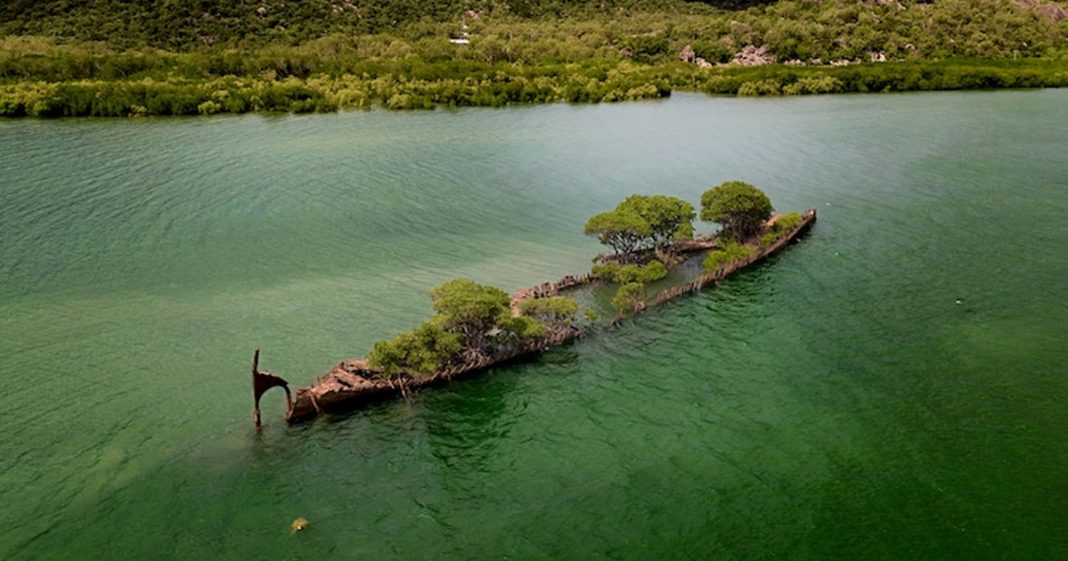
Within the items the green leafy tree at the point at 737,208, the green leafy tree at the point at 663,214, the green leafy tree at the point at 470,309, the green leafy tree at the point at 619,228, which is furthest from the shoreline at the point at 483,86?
the green leafy tree at the point at 470,309

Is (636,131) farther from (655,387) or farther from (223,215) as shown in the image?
(655,387)

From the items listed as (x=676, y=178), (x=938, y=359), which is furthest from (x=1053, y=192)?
(x=938, y=359)

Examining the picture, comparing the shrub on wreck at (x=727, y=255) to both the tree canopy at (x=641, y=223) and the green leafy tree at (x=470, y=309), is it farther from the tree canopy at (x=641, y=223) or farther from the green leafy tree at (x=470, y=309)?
the green leafy tree at (x=470, y=309)

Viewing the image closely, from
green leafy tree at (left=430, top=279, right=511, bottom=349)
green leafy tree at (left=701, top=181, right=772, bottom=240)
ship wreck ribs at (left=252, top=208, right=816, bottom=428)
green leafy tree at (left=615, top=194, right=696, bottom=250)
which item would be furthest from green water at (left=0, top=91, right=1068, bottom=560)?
green leafy tree at (left=615, top=194, right=696, bottom=250)

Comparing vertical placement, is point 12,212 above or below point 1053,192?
below

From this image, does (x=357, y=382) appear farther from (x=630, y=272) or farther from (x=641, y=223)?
(x=641, y=223)
